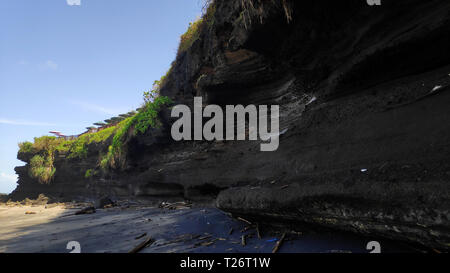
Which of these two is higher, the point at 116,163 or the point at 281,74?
the point at 281,74

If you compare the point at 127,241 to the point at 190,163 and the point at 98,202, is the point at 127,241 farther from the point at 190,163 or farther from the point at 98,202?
the point at 98,202

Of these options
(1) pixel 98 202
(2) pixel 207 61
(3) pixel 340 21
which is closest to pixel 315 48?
(3) pixel 340 21

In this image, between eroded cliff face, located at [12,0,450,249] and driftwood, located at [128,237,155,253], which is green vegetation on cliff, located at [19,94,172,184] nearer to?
eroded cliff face, located at [12,0,450,249]

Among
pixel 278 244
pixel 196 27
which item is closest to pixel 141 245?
pixel 278 244

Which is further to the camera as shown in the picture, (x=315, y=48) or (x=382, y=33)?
(x=315, y=48)

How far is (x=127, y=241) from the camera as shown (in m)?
3.67

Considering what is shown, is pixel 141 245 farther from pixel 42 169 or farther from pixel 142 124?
pixel 42 169

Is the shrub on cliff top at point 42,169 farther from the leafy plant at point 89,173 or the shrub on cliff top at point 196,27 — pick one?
the shrub on cliff top at point 196,27

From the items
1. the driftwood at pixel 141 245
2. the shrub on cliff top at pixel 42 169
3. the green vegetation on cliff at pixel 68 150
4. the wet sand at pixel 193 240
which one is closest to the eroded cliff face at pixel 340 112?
the wet sand at pixel 193 240

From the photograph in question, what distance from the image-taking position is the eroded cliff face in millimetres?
2252

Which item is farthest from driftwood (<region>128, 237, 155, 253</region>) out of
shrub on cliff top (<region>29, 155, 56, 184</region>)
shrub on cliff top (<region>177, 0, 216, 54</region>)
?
shrub on cliff top (<region>29, 155, 56, 184</region>)

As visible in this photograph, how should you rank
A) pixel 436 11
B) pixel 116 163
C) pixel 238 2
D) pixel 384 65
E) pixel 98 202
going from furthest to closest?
pixel 116 163 → pixel 98 202 → pixel 238 2 → pixel 384 65 → pixel 436 11

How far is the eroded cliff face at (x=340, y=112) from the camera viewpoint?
2.25 m
